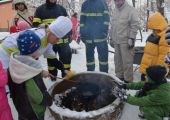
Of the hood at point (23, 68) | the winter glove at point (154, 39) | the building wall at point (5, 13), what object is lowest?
the building wall at point (5, 13)

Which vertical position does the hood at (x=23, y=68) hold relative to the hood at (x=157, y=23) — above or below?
below

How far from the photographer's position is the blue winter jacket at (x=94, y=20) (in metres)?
5.84

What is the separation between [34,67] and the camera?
10.5ft

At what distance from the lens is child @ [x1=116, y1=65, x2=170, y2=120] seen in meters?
3.79

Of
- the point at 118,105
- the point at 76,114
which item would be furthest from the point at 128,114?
the point at 76,114

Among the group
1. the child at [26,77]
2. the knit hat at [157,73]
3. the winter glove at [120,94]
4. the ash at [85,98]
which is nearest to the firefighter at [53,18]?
the ash at [85,98]

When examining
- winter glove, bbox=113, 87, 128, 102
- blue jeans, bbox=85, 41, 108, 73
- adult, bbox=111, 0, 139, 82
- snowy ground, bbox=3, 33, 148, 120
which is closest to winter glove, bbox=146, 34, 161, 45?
adult, bbox=111, 0, 139, 82

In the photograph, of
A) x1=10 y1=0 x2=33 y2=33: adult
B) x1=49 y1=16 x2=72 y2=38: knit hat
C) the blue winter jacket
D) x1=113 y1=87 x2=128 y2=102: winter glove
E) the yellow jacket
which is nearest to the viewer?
x1=49 y1=16 x2=72 y2=38: knit hat

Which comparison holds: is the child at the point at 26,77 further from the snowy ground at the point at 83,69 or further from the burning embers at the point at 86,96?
the snowy ground at the point at 83,69

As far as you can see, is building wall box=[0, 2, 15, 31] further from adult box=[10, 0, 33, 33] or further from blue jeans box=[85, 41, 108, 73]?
blue jeans box=[85, 41, 108, 73]

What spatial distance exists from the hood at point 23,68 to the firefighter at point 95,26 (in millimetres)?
2831

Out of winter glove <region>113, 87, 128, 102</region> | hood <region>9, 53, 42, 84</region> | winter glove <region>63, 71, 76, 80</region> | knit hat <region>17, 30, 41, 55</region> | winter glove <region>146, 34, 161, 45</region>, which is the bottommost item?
winter glove <region>113, 87, 128, 102</region>

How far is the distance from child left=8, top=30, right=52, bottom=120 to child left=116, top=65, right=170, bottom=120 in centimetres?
132

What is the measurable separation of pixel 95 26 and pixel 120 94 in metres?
2.12
